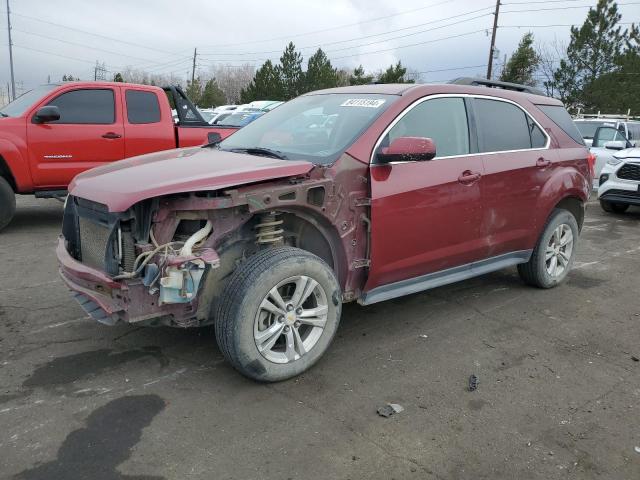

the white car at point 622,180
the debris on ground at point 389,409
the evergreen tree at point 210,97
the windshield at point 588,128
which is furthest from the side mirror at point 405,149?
the evergreen tree at point 210,97

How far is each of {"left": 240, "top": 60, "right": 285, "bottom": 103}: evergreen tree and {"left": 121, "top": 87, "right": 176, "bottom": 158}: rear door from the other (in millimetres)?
32450

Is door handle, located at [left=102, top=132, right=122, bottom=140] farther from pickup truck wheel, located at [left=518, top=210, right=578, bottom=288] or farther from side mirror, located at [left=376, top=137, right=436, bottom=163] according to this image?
pickup truck wheel, located at [left=518, top=210, right=578, bottom=288]

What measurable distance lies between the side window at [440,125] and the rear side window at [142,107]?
17.5 feet

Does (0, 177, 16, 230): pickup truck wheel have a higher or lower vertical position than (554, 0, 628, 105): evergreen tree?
lower

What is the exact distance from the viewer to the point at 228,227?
3166 mm

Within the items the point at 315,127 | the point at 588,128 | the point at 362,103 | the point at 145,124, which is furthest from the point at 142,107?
the point at 588,128

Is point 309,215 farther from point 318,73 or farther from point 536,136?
point 318,73

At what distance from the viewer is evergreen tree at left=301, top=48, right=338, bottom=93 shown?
3916 cm

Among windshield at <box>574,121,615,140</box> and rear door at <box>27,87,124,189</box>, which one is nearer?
rear door at <box>27,87,124,189</box>

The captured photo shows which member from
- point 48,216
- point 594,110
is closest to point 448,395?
point 48,216

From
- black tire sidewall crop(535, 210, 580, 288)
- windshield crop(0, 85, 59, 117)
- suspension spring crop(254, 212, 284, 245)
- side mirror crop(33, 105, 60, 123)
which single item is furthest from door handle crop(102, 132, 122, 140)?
black tire sidewall crop(535, 210, 580, 288)

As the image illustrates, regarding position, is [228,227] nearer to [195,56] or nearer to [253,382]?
[253,382]

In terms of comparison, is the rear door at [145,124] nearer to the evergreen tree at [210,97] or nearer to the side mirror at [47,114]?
the side mirror at [47,114]

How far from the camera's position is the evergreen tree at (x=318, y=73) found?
39156mm
